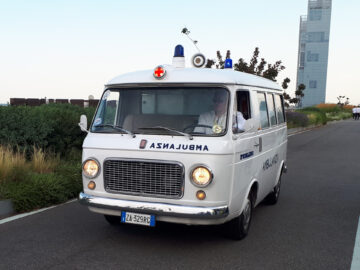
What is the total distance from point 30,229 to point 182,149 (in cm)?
252

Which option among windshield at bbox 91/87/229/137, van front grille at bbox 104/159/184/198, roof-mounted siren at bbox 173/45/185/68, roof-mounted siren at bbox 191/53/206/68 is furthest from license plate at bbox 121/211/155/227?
roof-mounted siren at bbox 191/53/206/68

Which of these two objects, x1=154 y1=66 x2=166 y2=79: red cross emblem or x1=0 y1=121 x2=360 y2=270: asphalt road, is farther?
x1=154 y1=66 x2=166 y2=79: red cross emblem

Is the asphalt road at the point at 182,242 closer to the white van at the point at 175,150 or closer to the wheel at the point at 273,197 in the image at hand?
the wheel at the point at 273,197

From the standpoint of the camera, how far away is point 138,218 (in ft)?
14.9

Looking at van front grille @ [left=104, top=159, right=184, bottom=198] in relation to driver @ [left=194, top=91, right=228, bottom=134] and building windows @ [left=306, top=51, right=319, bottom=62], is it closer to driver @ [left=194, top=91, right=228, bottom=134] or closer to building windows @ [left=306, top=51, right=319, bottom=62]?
driver @ [left=194, top=91, right=228, bottom=134]

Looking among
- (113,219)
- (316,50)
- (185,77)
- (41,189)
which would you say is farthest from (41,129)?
(316,50)

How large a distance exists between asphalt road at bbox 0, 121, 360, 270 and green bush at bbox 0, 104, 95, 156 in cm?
265

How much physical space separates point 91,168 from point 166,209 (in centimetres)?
109

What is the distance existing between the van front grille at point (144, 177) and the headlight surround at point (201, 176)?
0.43 ft

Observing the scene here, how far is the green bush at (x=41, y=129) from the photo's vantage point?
8.63 meters

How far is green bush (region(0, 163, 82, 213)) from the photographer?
20.3 feet

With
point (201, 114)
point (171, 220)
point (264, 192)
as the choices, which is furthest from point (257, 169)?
point (171, 220)

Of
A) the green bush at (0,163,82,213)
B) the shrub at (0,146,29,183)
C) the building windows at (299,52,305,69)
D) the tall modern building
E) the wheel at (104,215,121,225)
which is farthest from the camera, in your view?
the building windows at (299,52,305,69)

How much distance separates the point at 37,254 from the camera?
456 centimetres
